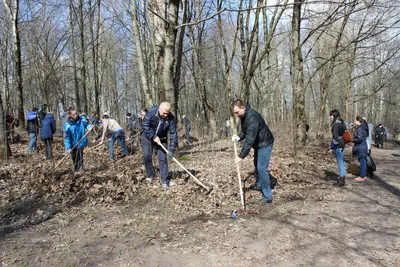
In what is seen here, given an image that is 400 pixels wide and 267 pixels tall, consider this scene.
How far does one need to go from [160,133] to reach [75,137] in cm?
217

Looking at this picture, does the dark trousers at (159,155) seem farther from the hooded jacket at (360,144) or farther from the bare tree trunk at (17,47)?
the bare tree trunk at (17,47)

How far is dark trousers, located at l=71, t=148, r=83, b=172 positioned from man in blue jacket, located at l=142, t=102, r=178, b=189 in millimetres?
1735

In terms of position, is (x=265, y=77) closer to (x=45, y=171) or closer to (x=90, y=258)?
(x=45, y=171)

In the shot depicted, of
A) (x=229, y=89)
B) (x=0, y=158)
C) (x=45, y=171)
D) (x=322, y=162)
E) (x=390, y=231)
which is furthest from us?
(x=229, y=89)

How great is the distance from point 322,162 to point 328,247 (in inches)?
255

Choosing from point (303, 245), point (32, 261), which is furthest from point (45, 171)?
point (303, 245)

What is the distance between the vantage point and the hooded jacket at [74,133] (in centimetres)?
650

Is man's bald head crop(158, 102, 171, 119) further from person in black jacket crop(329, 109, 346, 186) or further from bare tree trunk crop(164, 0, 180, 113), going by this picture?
person in black jacket crop(329, 109, 346, 186)

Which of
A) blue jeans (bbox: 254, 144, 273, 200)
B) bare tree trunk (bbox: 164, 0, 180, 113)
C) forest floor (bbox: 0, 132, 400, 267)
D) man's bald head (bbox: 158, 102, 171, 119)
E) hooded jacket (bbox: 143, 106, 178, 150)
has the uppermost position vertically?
bare tree trunk (bbox: 164, 0, 180, 113)

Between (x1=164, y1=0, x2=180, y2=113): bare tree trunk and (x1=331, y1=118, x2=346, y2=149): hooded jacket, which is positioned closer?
(x1=331, y1=118, x2=346, y2=149): hooded jacket

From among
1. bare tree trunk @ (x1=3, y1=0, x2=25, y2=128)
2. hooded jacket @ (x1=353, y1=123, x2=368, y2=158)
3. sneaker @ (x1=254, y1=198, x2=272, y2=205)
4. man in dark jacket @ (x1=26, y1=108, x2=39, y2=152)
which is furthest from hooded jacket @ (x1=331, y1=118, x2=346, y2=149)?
bare tree trunk @ (x1=3, y1=0, x2=25, y2=128)

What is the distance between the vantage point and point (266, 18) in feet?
53.7

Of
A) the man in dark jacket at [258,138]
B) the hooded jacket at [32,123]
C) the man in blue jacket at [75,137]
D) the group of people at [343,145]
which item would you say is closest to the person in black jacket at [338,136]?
A: the group of people at [343,145]

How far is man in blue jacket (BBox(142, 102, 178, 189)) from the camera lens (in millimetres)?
5812
